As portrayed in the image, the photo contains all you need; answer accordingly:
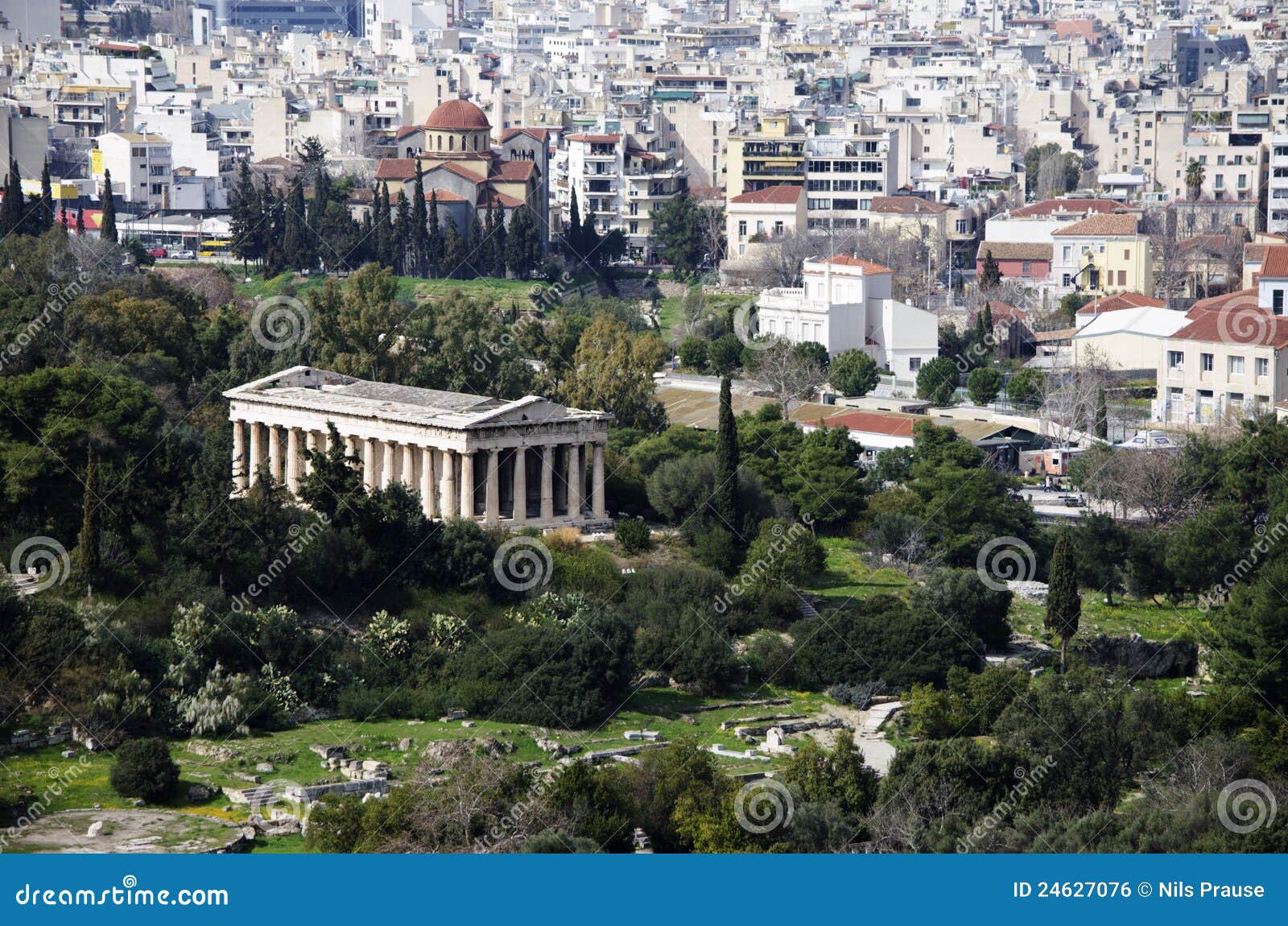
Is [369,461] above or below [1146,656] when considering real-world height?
above

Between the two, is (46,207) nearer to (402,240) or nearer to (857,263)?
(402,240)

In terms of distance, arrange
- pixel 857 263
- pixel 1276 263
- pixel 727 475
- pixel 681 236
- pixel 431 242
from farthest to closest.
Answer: pixel 681 236 → pixel 431 242 → pixel 857 263 → pixel 1276 263 → pixel 727 475

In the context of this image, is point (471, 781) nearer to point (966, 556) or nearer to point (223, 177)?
point (966, 556)

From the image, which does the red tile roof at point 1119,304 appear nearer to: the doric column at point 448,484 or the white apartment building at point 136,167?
the doric column at point 448,484

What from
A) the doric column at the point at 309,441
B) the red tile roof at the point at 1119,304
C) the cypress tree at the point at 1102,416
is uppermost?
the doric column at the point at 309,441

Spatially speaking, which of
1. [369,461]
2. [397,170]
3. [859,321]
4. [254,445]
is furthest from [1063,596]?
[397,170]

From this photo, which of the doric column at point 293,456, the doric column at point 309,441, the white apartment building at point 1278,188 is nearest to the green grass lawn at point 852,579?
the doric column at point 309,441
